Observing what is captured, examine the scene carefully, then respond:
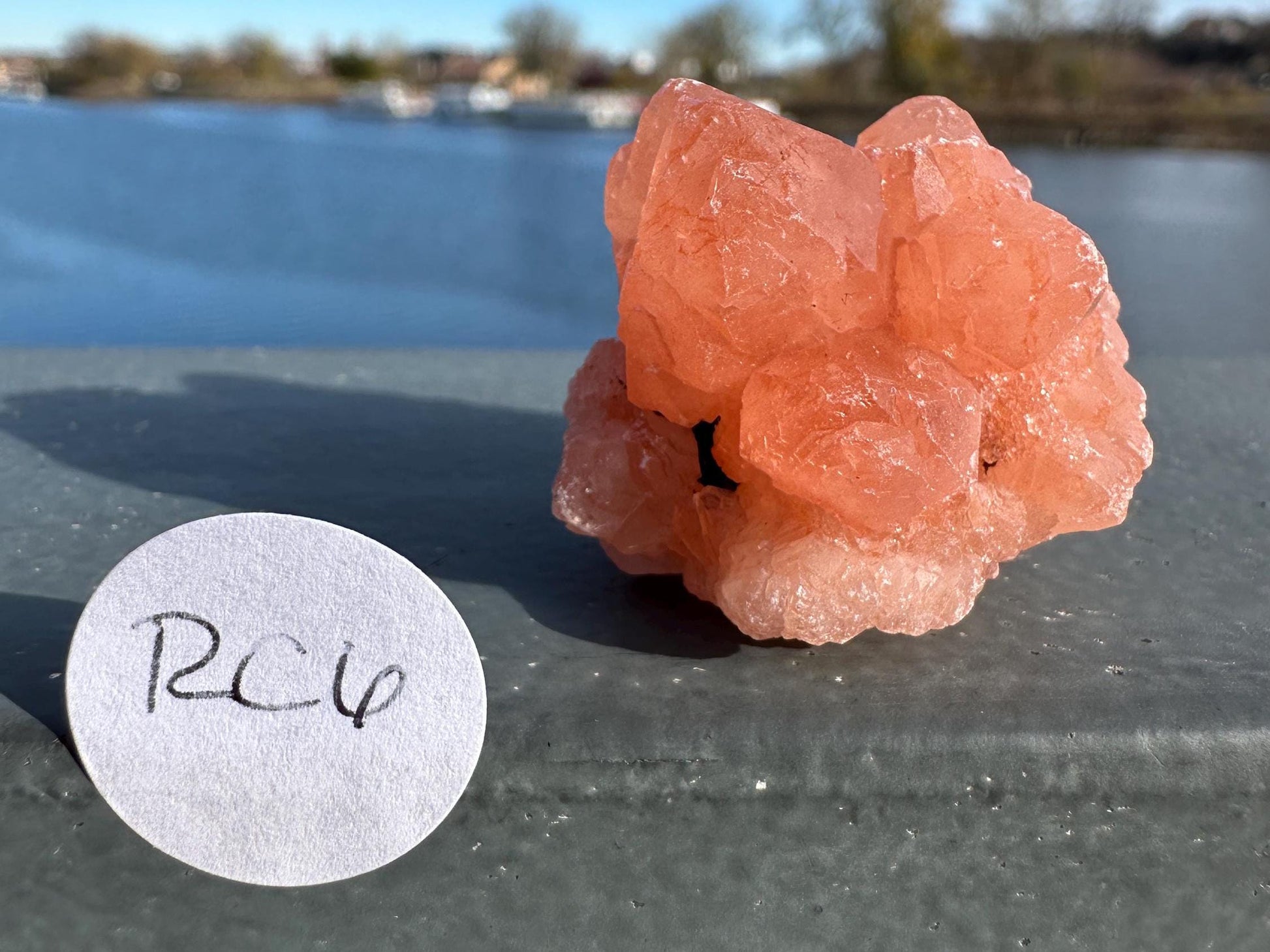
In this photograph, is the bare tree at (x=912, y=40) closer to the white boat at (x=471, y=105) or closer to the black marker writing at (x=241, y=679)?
the white boat at (x=471, y=105)

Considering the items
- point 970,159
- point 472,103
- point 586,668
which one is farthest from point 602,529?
point 472,103

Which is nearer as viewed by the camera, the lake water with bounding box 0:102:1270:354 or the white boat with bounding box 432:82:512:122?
the lake water with bounding box 0:102:1270:354

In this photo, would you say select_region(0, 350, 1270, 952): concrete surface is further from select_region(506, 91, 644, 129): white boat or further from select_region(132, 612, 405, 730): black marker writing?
select_region(506, 91, 644, 129): white boat

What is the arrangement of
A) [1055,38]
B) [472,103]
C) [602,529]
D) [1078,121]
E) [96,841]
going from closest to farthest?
1. [96,841]
2. [602,529]
3. [1078,121]
4. [1055,38]
5. [472,103]

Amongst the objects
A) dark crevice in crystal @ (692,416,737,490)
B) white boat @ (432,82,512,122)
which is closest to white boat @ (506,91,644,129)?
white boat @ (432,82,512,122)

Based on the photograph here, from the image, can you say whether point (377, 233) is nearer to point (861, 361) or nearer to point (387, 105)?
point (861, 361)

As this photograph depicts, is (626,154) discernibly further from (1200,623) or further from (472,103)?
(472,103)

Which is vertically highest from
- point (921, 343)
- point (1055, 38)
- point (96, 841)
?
point (1055, 38)
